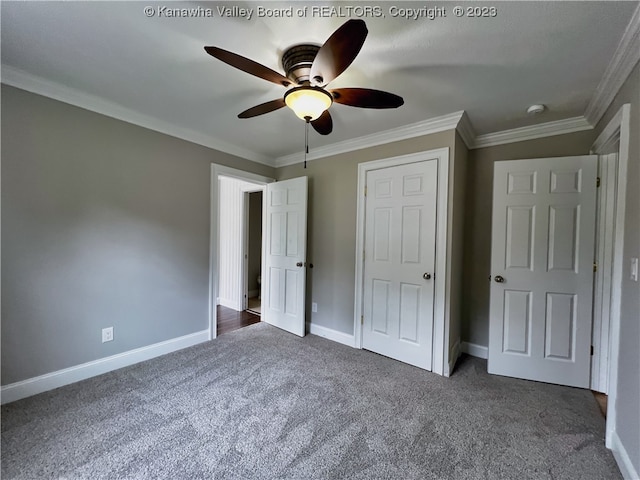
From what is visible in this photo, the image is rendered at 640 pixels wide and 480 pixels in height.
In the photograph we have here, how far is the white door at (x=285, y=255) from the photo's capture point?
3254 millimetres

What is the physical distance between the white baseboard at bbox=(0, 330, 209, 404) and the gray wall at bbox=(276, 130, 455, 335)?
61.0 inches

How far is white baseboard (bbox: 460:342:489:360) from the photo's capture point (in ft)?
8.92

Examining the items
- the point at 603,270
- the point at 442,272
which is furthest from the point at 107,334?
the point at 603,270

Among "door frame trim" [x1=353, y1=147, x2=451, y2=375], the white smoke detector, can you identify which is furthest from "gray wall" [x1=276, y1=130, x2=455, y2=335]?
the white smoke detector

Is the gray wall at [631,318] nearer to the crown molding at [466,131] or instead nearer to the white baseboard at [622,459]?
the white baseboard at [622,459]

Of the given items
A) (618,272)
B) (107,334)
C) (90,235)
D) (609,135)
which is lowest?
(107,334)

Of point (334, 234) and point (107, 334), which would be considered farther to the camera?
point (334, 234)

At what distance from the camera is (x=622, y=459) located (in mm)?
1384

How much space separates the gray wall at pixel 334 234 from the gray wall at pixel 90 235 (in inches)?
52.7

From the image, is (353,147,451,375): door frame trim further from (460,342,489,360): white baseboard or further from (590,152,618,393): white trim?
(590,152,618,393): white trim

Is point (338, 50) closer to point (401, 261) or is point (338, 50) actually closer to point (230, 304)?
point (401, 261)

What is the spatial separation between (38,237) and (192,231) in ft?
3.81

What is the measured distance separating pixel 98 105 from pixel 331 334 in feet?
10.5

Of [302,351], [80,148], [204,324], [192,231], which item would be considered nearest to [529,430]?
[302,351]
